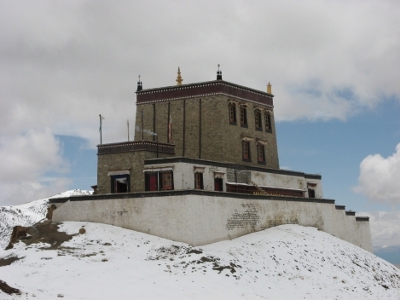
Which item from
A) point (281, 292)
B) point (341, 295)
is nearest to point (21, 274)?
point (281, 292)

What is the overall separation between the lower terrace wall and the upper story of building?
23.3 ft

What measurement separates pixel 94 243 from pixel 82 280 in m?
6.81

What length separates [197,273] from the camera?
30.5 m

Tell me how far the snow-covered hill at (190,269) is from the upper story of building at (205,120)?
10.3 metres

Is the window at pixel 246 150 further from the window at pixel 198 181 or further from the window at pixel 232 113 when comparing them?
the window at pixel 198 181

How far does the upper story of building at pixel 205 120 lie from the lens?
48406 mm

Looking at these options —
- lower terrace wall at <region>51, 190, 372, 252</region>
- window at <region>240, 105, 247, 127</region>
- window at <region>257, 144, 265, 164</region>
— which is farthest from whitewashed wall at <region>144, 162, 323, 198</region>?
window at <region>240, 105, 247, 127</region>

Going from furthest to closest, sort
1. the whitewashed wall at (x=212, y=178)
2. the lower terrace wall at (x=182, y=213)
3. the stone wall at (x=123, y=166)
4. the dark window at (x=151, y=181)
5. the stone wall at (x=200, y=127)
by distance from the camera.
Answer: the stone wall at (x=200, y=127), the stone wall at (x=123, y=166), the dark window at (x=151, y=181), the whitewashed wall at (x=212, y=178), the lower terrace wall at (x=182, y=213)

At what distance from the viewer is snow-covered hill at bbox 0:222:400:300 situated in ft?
89.1

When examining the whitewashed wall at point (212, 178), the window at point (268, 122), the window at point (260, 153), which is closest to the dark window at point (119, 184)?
the whitewashed wall at point (212, 178)

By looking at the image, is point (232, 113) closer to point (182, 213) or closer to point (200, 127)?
point (200, 127)

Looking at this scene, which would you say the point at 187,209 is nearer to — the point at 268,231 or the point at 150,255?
the point at 150,255

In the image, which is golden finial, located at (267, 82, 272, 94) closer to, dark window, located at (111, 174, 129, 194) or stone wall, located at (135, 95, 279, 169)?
stone wall, located at (135, 95, 279, 169)

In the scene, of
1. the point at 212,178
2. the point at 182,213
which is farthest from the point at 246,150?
the point at 182,213
